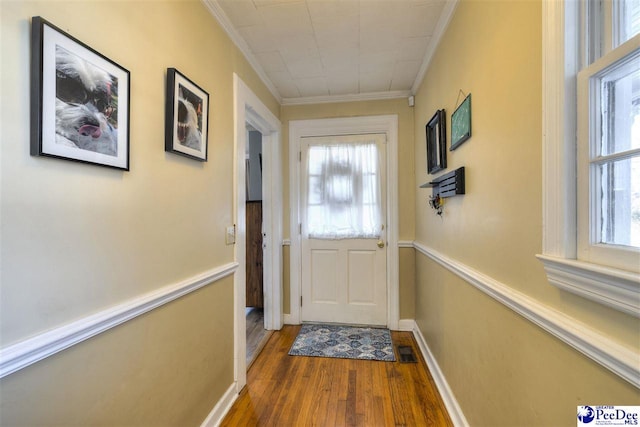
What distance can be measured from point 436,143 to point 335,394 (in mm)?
1901

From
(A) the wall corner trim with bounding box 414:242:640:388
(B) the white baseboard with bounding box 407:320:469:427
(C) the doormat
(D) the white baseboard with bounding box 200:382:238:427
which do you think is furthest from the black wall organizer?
(D) the white baseboard with bounding box 200:382:238:427

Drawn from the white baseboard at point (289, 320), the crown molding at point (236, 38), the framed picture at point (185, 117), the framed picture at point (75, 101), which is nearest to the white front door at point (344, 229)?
the white baseboard at point (289, 320)

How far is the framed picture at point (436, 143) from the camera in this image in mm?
1823

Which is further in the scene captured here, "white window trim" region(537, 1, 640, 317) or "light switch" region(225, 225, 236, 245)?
"light switch" region(225, 225, 236, 245)

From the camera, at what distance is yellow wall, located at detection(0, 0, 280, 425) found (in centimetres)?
71

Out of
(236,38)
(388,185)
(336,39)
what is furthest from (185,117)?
(388,185)

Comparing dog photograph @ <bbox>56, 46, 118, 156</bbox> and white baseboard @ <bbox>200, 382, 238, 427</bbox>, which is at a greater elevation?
dog photograph @ <bbox>56, 46, 118, 156</bbox>

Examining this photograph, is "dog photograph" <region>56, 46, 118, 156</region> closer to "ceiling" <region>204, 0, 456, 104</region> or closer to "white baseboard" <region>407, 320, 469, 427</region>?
"ceiling" <region>204, 0, 456, 104</region>

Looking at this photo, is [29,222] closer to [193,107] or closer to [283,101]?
[193,107]

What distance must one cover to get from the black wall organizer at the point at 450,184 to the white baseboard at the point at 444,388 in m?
1.20

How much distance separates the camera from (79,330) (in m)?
0.83

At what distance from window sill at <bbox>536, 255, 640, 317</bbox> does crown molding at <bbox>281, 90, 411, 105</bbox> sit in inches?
96.6

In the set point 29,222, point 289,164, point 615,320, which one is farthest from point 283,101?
point 615,320

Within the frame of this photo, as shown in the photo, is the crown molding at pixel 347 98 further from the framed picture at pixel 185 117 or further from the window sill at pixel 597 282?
the window sill at pixel 597 282
